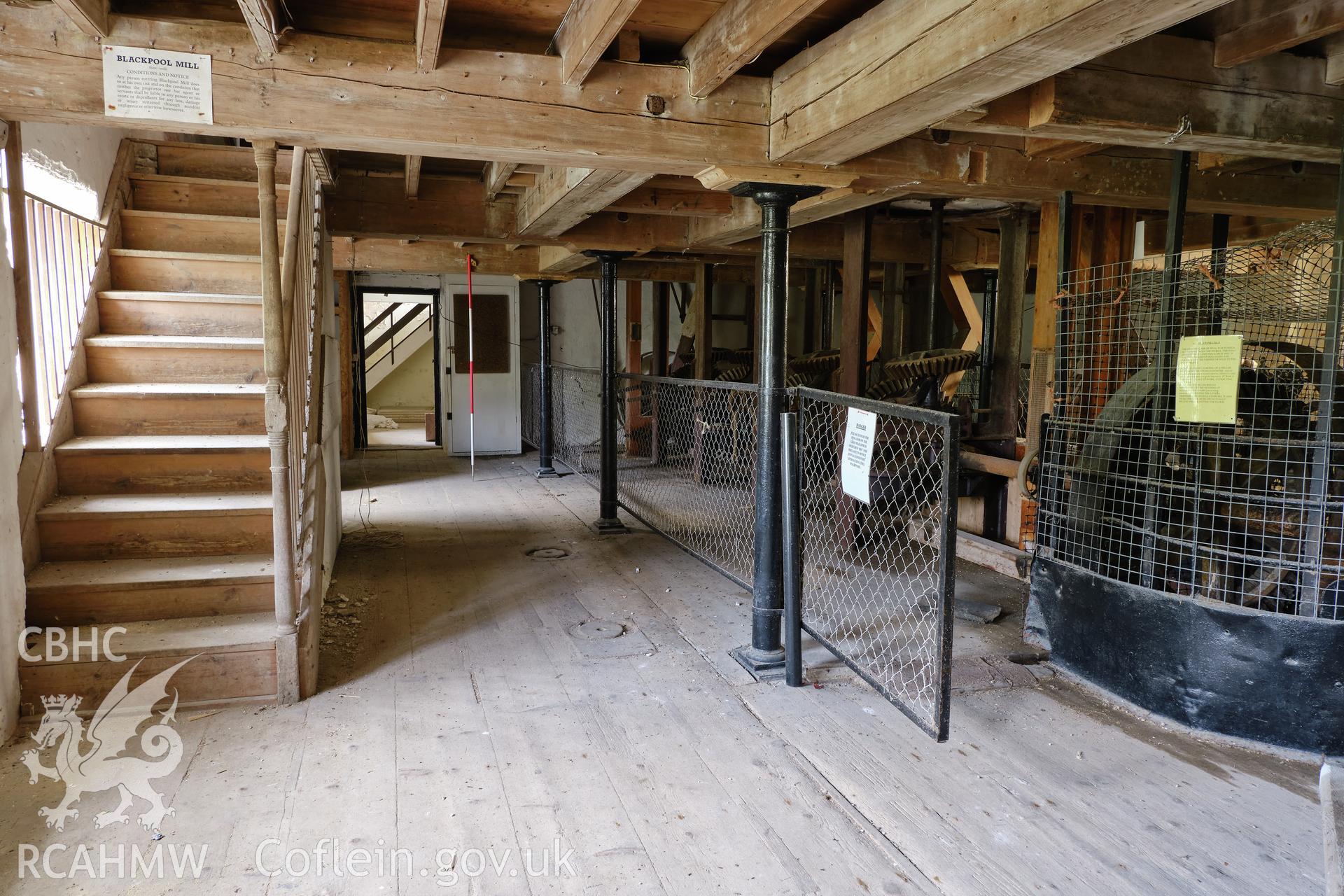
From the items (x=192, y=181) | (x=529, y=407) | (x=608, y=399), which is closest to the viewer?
Result: (x=192, y=181)

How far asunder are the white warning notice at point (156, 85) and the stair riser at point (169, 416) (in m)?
1.55

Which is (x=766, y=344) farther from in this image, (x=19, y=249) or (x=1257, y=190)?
(x=19, y=249)

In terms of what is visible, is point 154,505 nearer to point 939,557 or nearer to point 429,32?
point 429,32

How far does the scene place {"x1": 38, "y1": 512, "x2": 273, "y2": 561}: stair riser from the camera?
312cm

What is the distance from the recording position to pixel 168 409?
3.57m

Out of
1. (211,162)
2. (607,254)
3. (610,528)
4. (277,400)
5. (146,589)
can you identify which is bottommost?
(610,528)

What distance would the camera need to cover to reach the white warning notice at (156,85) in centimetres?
221

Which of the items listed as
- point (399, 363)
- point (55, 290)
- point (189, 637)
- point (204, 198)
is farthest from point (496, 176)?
point (399, 363)

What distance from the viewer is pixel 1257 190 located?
3.49m

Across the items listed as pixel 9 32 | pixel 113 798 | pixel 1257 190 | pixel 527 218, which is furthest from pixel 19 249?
pixel 1257 190

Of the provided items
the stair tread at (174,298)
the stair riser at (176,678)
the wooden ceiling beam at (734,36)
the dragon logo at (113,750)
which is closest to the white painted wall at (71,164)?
the stair tread at (174,298)

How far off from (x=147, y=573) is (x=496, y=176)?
7.60 feet

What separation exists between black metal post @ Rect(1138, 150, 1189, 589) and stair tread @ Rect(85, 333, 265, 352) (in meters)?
3.80

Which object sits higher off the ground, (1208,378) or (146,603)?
(1208,378)
